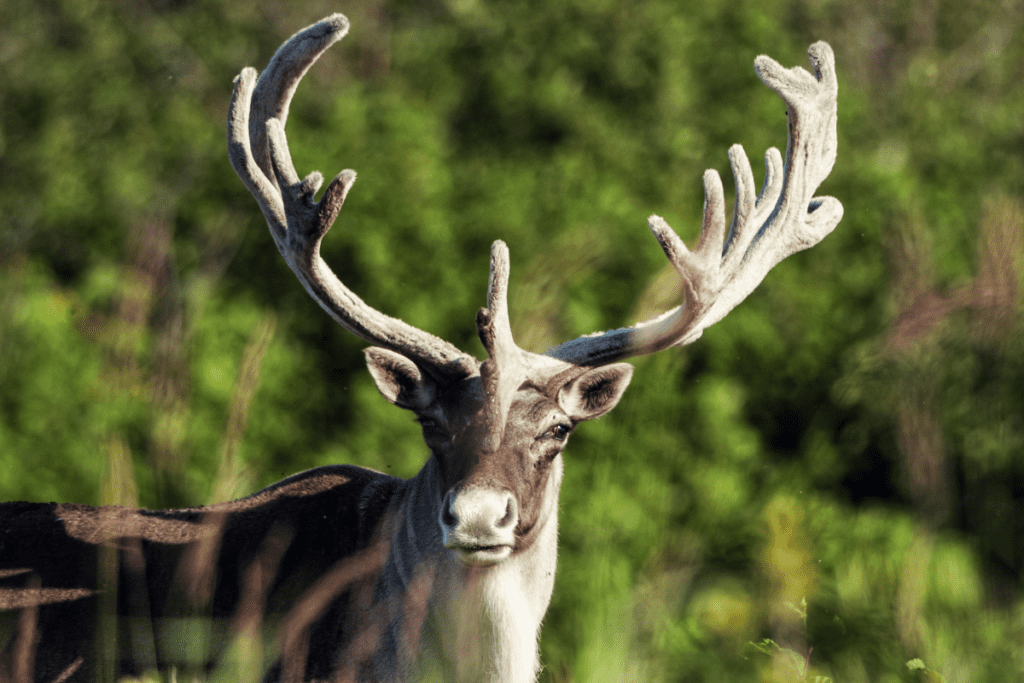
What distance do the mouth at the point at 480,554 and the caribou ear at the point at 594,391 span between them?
0.79 meters

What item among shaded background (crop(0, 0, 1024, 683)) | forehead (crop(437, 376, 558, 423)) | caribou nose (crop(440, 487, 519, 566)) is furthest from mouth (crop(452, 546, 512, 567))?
shaded background (crop(0, 0, 1024, 683))

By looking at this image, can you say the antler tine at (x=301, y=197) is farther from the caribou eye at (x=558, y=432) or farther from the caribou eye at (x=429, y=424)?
the caribou eye at (x=558, y=432)

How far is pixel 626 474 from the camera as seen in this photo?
30.3 feet

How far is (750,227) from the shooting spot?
4.67 m

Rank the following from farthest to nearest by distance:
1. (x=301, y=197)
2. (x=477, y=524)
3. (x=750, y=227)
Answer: (x=750, y=227)
(x=301, y=197)
(x=477, y=524)

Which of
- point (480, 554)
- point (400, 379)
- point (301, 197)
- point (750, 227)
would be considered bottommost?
point (480, 554)

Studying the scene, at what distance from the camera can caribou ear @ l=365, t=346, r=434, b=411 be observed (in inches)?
165

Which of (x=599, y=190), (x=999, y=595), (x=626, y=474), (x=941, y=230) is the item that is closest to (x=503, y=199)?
(x=599, y=190)

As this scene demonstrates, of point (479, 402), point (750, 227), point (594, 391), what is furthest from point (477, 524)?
point (750, 227)

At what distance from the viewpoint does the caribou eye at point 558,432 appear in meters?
4.08

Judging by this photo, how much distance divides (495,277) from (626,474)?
5474 millimetres

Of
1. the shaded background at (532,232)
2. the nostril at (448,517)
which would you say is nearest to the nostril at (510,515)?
the nostril at (448,517)

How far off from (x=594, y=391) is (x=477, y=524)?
39.1 inches

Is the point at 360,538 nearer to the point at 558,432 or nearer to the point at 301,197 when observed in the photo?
the point at 558,432
